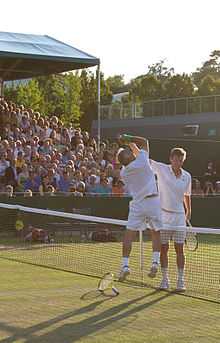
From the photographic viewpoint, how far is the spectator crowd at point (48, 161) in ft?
62.3

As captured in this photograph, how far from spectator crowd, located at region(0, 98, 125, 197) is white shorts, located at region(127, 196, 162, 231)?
841 cm

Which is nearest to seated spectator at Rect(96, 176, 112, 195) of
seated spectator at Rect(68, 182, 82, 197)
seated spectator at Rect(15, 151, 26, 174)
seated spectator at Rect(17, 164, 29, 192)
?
seated spectator at Rect(68, 182, 82, 197)

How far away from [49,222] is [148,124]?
27.9m

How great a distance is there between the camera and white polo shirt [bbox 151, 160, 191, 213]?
31.5ft

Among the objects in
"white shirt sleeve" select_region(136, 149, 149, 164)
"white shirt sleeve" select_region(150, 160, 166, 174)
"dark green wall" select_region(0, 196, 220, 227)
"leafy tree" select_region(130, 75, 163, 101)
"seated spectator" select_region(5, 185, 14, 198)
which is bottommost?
"dark green wall" select_region(0, 196, 220, 227)

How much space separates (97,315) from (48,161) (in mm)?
12015

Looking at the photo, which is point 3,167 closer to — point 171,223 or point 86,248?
point 86,248

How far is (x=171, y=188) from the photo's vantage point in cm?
959

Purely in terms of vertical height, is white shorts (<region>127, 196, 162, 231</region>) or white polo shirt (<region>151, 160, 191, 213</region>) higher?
white polo shirt (<region>151, 160, 191, 213</region>)

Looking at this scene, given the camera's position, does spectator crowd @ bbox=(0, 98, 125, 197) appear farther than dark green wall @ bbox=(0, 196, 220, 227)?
Yes

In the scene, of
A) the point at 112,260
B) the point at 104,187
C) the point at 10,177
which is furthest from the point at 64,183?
the point at 112,260

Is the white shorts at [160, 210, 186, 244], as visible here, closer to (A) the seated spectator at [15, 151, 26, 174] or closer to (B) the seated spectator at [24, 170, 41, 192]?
(B) the seated spectator at [24, 170, 41, 192]

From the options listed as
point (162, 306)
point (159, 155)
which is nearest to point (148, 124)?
point (159, 155)

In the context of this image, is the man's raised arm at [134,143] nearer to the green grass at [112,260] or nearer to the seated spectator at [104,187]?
the green grass at [112,260]
